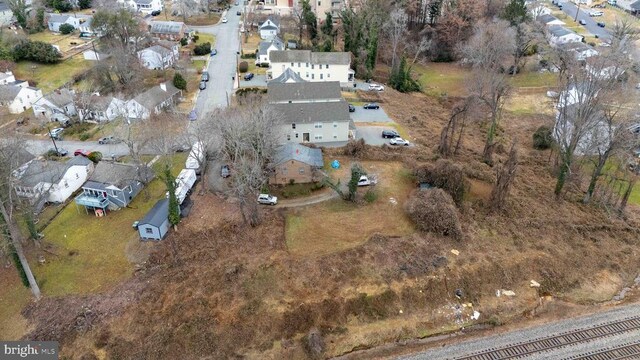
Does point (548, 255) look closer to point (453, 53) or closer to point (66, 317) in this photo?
point (66, 317)

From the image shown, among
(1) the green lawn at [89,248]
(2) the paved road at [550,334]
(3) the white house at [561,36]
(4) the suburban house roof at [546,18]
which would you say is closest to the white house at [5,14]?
(1) the green lawn at [89,248]

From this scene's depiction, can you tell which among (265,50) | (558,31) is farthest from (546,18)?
(265,50)

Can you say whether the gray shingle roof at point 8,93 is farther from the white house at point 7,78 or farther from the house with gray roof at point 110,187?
the house with gray roof at point 110,187

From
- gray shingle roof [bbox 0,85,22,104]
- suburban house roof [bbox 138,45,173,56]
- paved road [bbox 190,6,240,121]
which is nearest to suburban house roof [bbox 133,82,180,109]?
paved road [bbox 190,6,240,121]

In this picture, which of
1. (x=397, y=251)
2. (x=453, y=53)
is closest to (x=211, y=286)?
(x=397, y=251)

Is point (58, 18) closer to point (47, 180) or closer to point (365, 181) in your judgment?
point (47, 180)
